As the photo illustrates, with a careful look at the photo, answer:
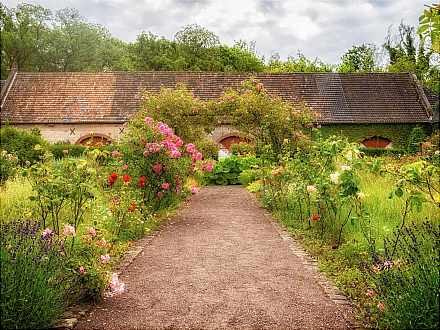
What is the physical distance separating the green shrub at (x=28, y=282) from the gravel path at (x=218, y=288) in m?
0.47

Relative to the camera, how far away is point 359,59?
164ft

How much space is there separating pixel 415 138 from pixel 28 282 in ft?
84.0

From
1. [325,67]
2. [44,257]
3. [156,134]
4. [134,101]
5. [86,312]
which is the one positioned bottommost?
[86,312]

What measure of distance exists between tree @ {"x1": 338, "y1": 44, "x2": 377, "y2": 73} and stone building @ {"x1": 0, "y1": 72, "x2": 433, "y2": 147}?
17837mm

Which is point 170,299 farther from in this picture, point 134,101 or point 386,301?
point 134,101


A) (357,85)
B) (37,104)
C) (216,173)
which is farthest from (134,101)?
(357,85)

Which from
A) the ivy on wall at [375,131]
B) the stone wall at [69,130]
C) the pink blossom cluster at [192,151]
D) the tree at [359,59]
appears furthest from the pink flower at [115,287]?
the tree at [359,59]

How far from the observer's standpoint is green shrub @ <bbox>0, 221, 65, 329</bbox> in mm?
4109

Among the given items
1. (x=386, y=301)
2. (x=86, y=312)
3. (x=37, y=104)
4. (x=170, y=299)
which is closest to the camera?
(x=386, y=301)

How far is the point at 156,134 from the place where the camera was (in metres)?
10.8

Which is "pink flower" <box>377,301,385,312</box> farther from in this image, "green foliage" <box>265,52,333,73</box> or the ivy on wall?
"green foliage" <box>265,52,333,73</box>

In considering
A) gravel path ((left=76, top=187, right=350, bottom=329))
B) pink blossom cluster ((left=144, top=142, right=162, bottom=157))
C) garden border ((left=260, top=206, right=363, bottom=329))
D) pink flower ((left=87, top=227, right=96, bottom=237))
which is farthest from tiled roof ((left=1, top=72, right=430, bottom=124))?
pink flower ((left=87, top=227, right=96, bottom=237))

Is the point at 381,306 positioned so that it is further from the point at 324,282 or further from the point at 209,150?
the point at 209,150

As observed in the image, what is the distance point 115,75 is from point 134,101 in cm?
289
